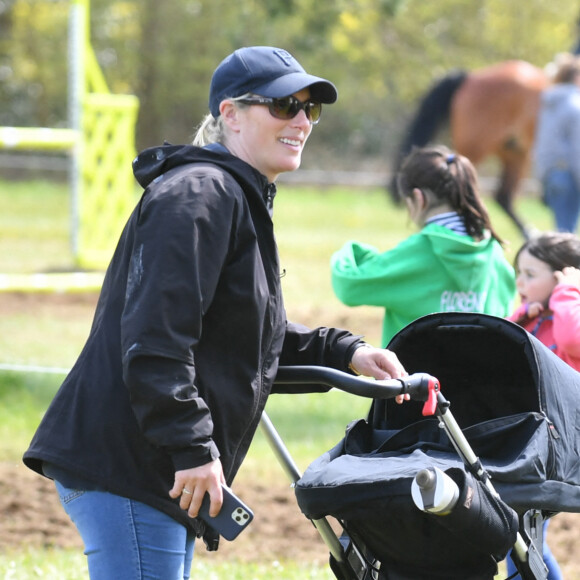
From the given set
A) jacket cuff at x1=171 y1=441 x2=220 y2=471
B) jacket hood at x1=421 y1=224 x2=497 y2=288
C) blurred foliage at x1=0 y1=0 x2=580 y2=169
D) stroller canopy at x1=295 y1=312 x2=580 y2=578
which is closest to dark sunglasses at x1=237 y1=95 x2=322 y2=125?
stroller canopy at x1=295 y1=312 x2=580 y2=578

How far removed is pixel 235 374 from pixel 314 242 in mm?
15177

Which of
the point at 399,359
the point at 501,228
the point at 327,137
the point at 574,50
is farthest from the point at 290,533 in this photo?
the point at 327,137

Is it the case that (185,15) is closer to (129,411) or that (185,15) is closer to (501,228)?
(501,228)

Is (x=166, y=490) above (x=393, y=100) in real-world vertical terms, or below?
above

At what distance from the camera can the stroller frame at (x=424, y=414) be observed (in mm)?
2779

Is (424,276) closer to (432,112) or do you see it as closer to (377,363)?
(377,363)

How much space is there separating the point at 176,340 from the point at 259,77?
72cm

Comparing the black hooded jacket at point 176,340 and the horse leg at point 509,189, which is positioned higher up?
the black hooded jacket at point 176,340

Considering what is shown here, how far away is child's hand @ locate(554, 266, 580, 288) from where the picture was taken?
3798mm

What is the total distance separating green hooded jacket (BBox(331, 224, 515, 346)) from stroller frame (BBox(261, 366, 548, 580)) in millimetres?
1436

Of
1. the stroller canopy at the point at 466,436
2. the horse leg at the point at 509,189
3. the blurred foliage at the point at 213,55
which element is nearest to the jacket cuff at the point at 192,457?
the stroller canopy at the point at 466,436

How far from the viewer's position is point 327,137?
30.0 meters

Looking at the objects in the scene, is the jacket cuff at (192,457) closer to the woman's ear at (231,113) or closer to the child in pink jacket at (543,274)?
the woman's ear at (231,113)

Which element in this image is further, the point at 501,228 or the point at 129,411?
the point at 501,228
